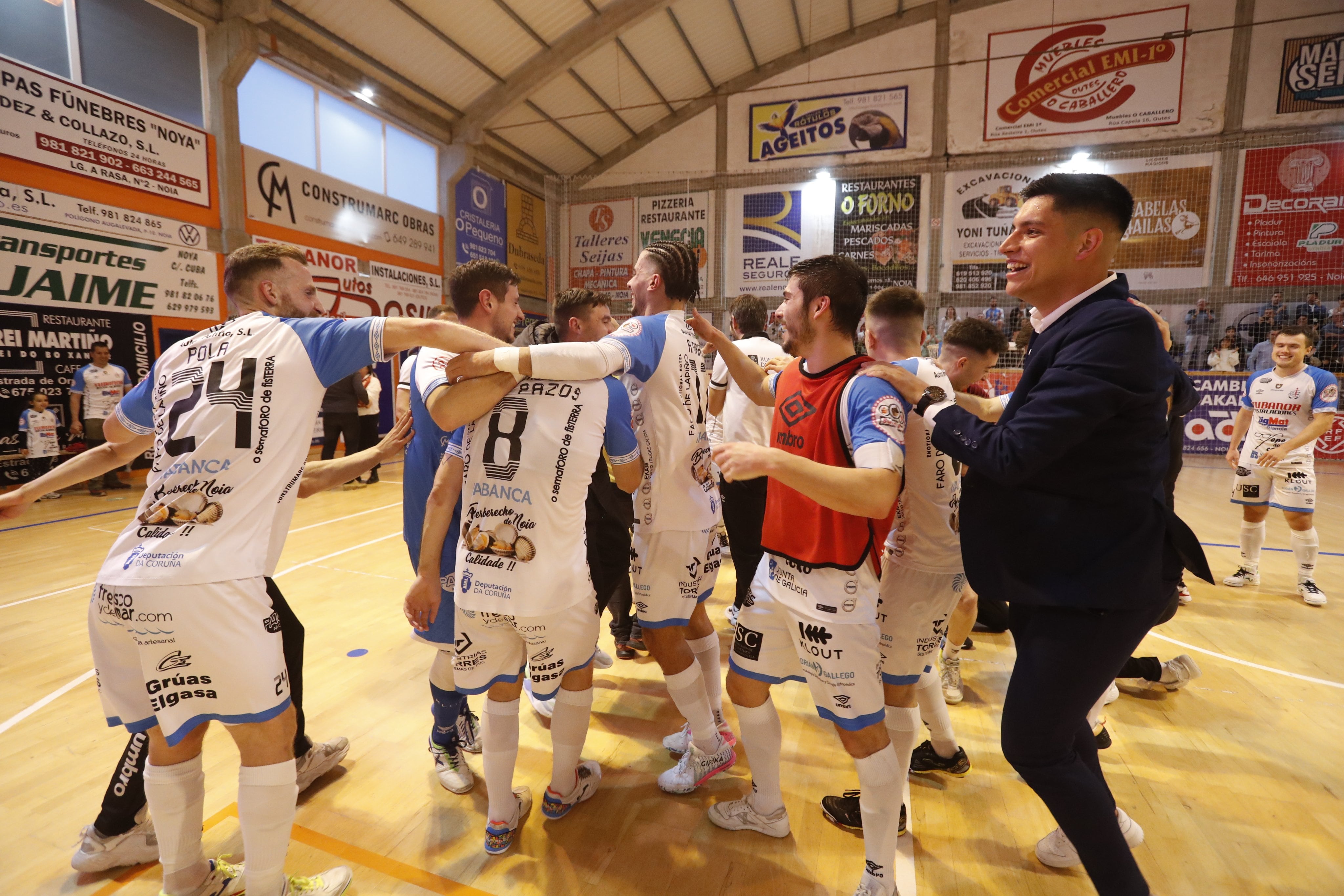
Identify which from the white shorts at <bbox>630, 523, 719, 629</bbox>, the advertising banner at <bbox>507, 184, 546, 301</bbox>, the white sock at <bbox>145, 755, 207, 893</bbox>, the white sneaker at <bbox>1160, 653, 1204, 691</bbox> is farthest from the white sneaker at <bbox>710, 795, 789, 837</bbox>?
the advertising banner at <bbox>507, 184, 546, 301</bbox>

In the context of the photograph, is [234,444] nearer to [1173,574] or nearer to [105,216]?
[1173,574]

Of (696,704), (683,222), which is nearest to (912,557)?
(696,704)

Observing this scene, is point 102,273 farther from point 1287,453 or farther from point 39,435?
point 1287,453

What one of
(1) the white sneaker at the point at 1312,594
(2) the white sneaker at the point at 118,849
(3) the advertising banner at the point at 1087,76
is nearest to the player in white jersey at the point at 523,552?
(2) the white sneaker at the point at 118,849

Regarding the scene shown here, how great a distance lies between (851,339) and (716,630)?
292cm

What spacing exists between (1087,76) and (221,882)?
1932 centimetres

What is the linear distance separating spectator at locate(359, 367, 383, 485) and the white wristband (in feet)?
28.2

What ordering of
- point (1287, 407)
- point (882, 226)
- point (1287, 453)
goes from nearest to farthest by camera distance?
point (1287, 453) < point (1287, 407) < point (882, 226)

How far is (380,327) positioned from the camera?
190 centimetres

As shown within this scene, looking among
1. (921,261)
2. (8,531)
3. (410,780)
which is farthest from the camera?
(921,261)

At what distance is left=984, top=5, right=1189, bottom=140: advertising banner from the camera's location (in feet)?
45.6

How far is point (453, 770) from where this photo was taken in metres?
2.71

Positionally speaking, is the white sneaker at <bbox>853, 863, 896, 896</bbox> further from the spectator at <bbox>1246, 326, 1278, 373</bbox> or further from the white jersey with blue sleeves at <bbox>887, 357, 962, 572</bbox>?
the spectator at <bbox>1246, 326, 1278, 373</bbox>

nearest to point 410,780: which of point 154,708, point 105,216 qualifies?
point 154,708
